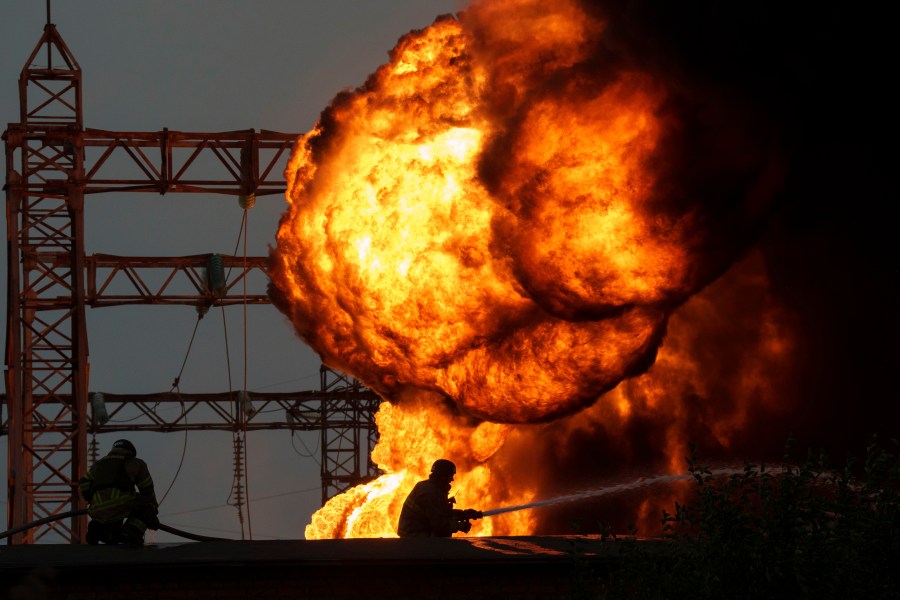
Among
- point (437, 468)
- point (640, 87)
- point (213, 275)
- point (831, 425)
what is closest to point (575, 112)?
point (640, 87)

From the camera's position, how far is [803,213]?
27375 millimetres

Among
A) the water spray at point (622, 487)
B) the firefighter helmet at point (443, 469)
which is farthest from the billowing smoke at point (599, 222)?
the firefighter helmet at point (443, 469)

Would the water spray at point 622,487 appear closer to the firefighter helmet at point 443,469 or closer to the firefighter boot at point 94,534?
the firefighter helmet at point 443,469

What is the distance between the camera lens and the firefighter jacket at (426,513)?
75.3ft

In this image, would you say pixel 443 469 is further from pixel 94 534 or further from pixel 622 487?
pixel 622 487

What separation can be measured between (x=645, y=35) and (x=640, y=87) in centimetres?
81

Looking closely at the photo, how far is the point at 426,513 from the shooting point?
75.4ft

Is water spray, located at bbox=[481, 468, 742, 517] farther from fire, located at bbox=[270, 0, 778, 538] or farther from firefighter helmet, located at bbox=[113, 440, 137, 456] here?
firefighter helmet, located at bbox=[113, 440, 137, 456]

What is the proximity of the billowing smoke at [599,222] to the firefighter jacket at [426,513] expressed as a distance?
11.0 ft

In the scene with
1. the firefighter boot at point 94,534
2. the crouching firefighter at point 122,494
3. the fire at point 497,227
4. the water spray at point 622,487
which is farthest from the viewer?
the water spray at point 622,487

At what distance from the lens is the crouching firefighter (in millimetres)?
21000

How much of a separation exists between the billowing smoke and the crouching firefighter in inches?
248

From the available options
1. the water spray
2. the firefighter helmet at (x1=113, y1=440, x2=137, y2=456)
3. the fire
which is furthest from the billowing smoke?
the firefighter helmet at (x1=113, y1=440, x2=137, y2=456)

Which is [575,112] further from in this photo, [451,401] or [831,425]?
[831,425]
